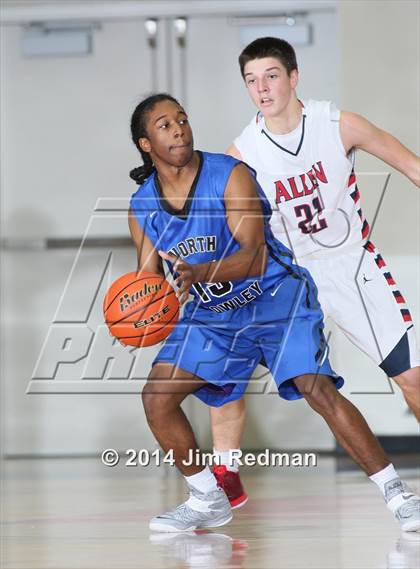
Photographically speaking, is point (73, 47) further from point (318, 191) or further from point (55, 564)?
point (55, 564)

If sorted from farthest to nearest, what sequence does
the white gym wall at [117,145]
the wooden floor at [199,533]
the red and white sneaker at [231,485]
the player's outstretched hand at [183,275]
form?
the white gym wall at [117,145] < the red and white sneaker at [231,485] < the player's outstretched hand at [183,275] < the wooden floor at [199,533]

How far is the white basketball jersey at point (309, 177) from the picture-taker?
3439 mm

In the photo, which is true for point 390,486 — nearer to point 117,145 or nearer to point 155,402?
point 155,402

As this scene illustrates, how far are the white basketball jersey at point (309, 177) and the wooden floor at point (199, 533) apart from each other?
0.82 meters

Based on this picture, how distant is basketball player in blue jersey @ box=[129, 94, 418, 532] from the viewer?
298 cm

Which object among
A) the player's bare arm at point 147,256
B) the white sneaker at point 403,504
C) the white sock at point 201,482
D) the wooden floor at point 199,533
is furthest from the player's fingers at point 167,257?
the white sneaker at point 403,504

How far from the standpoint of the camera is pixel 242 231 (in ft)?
9.77

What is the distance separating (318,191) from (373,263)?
10.7 inches

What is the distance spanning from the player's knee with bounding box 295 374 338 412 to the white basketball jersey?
66cm

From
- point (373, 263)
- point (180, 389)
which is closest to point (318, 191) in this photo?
point (373, 263)

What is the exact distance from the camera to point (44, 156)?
497 cm

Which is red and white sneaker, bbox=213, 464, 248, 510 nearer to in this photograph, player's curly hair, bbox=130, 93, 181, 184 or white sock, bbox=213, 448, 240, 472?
white sock, bbox=213, 448, 240, 472

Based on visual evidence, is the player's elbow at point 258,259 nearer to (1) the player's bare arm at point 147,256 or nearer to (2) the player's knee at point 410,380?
(1) the player's bare arm at point 147,256

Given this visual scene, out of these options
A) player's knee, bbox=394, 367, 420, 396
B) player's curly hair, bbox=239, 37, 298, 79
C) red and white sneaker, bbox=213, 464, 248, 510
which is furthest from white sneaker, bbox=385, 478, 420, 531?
player's curly hair, bbox=239, 37, 298, 79
